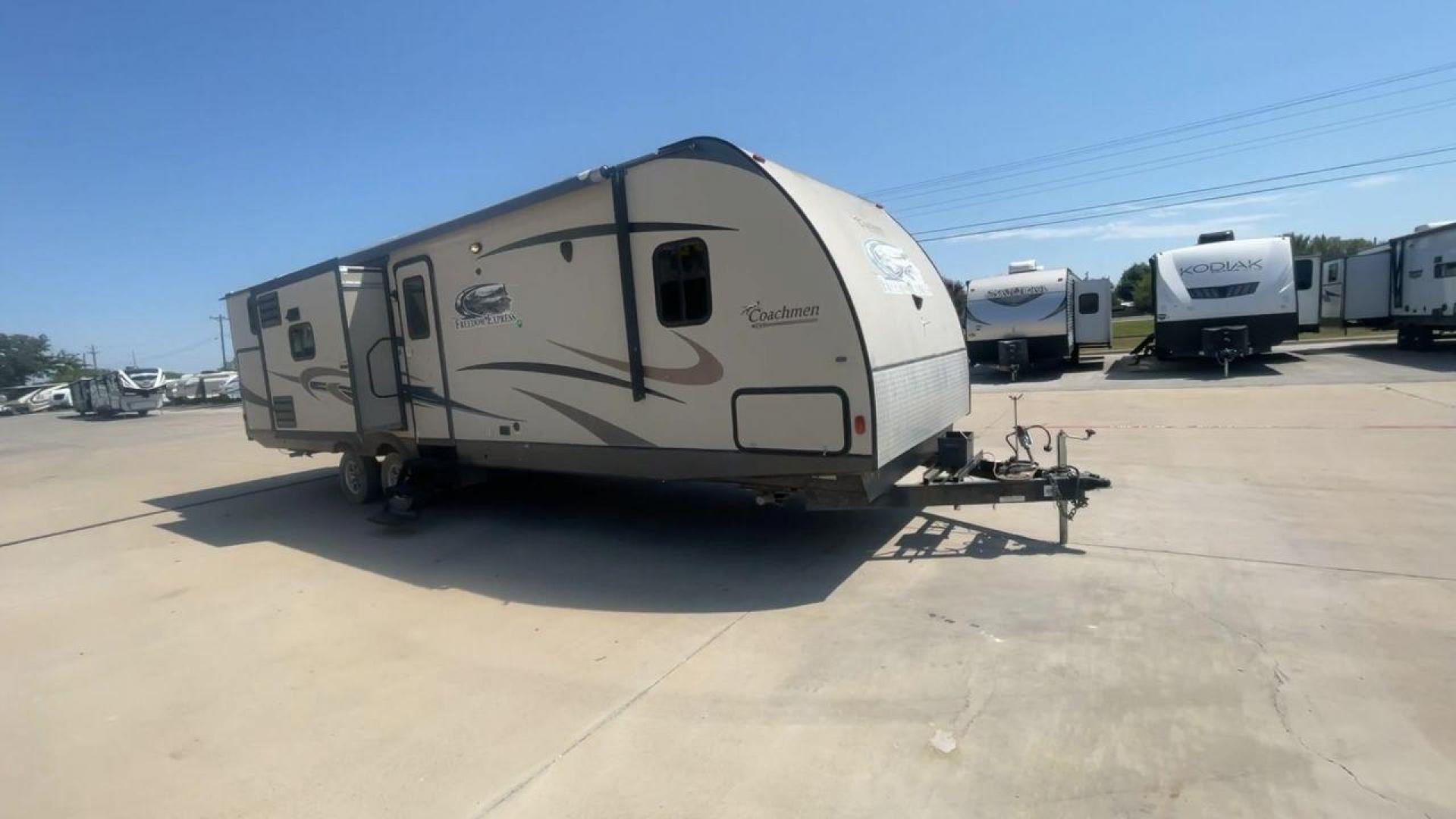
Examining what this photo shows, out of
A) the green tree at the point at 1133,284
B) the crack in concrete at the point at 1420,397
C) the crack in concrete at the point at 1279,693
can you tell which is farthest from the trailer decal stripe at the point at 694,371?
the green tree at the point at 1133,284

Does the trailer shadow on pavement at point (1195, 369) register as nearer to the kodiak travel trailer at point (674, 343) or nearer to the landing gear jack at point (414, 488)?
the kodiak travel trailer at point (674, 343)

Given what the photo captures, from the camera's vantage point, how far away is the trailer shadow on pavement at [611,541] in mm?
5492

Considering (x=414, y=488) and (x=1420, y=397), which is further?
(x=1420, y=397)

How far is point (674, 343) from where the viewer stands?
5812mm

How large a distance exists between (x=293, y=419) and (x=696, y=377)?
7.02 meters

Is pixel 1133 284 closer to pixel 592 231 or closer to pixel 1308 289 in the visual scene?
Answer: pixel 1308 289

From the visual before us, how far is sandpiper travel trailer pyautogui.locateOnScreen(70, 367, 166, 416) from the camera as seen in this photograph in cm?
3281

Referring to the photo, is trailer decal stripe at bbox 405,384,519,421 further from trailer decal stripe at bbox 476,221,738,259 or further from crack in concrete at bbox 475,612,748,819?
crack in concrete at bbox 475,612,748,819

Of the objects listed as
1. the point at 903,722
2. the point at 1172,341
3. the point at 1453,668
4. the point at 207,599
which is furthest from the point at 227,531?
the point at 1172,341

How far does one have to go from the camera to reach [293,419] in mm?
9953

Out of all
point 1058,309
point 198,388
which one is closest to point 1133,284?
point 1058,309

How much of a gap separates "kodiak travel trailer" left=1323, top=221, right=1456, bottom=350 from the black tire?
2134 cm

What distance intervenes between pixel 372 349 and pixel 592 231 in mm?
3587

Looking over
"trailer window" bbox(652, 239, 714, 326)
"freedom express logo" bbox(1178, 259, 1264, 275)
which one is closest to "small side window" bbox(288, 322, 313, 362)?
"trailer window" bbox(652, 239, 714, 326)
